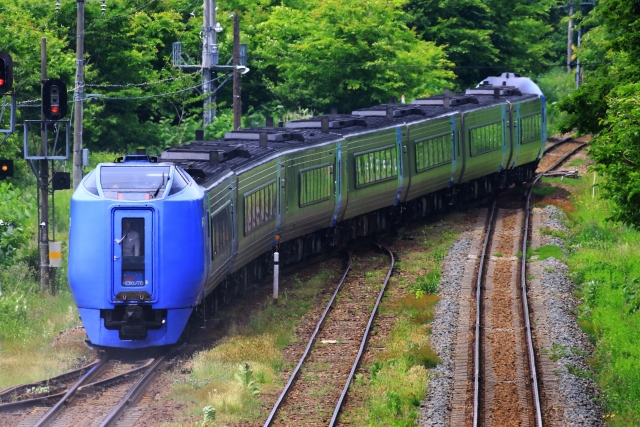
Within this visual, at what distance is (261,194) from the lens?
21703 mm

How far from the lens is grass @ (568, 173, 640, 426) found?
51.1 feet

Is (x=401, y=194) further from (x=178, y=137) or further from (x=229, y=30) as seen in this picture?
(x=229, y=30)

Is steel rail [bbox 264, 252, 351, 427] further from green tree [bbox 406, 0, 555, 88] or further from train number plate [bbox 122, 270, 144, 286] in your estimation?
green tree [bbox 406, 0, 555, 88]

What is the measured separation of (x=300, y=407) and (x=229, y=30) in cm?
3733

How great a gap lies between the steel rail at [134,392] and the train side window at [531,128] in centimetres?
2288

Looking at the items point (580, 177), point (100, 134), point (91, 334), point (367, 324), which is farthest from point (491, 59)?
point (91, 334)

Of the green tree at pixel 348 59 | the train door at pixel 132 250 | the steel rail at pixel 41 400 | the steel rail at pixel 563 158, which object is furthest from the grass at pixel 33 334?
the steel rail at pixel 563 158

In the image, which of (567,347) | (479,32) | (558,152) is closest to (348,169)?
(567,347)

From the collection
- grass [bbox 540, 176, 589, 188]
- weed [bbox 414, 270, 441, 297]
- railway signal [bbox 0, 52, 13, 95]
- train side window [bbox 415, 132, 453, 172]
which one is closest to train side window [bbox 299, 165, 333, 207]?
weed [bbox 414, 270, 441, 297]

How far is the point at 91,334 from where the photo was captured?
16.9 metres

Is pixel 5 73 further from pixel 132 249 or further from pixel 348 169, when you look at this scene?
pixel 348 169

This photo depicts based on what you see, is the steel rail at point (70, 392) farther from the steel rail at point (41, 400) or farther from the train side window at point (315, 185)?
the train side window at point (315, 185)

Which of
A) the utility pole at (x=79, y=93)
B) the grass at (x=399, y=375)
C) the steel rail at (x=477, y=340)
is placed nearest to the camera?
the grass at (x=399, y=375)

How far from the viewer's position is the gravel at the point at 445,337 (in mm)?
14859
